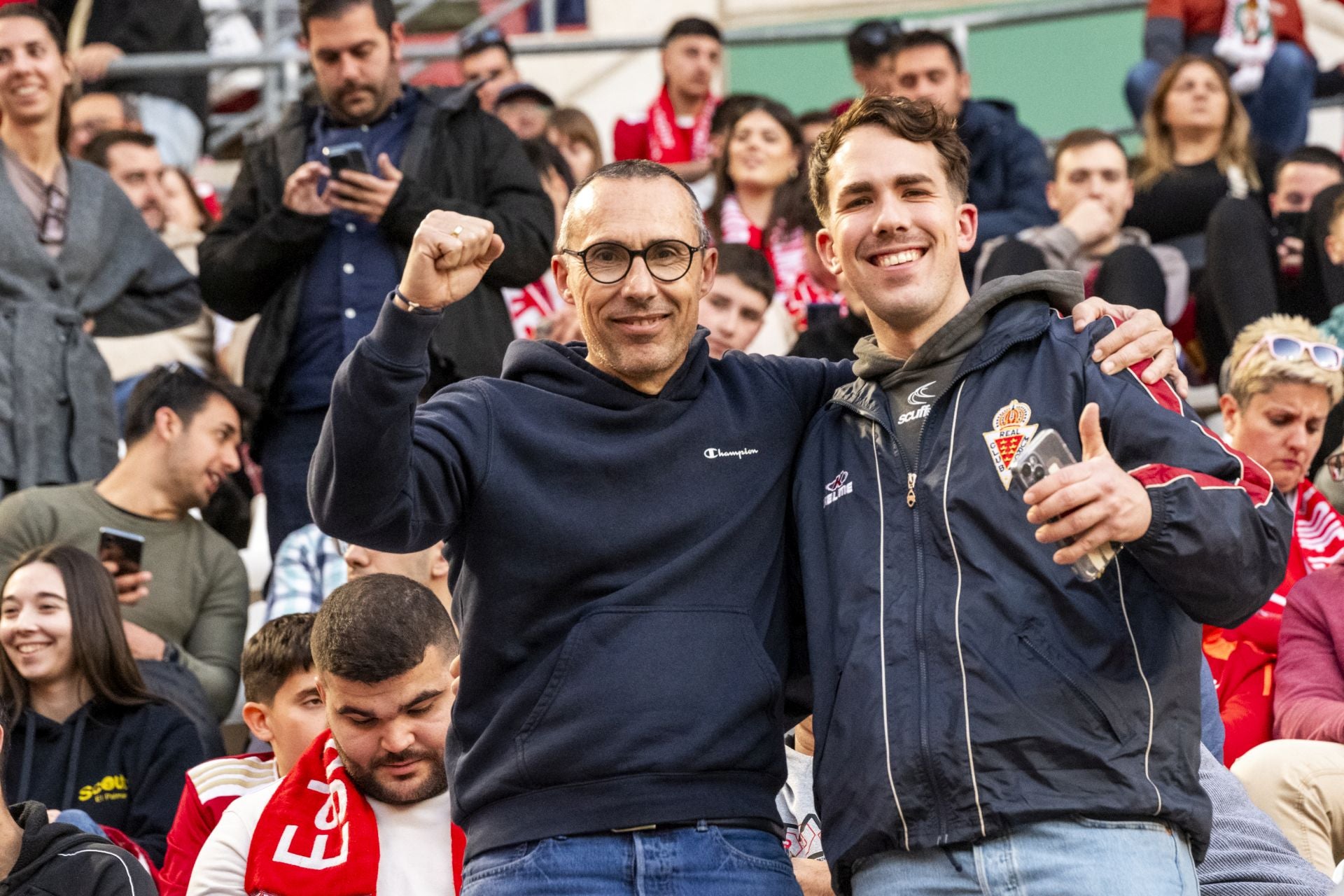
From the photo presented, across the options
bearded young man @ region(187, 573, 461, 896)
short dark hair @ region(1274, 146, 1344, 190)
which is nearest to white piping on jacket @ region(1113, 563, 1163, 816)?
bearded young man @ region(187, 573, 461, 896)

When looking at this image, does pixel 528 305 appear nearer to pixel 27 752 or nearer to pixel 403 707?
pixel 27 752

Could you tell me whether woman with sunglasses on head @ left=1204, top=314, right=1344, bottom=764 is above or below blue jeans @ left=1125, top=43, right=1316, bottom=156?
below

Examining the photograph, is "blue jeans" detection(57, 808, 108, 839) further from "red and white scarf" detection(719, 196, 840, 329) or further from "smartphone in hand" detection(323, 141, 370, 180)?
"red and white scarf" detection(719, 196, 840, 329)

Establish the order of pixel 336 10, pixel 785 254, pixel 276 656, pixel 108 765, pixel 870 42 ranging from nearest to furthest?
1. pixel 276 656
2. pixel 108 765
3. pixel 336 10
4. pixel 785 254
5. pixel 870 42

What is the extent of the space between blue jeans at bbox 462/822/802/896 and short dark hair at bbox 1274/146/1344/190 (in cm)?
606

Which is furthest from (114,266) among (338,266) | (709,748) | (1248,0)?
(1248,0)

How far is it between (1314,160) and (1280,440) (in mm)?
2983

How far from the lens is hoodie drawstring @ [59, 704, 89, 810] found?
16.5ft

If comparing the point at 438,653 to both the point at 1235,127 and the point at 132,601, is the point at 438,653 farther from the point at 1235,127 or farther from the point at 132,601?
the point at 1235,127

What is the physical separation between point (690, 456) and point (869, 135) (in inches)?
25.7

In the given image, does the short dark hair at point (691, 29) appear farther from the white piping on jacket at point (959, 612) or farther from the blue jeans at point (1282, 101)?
the white piping on jacket at point (959, 612)

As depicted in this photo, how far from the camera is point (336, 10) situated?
5879mm

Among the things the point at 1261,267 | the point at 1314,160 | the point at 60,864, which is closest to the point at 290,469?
the point at 60,864

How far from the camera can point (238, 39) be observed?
11.4 meters
